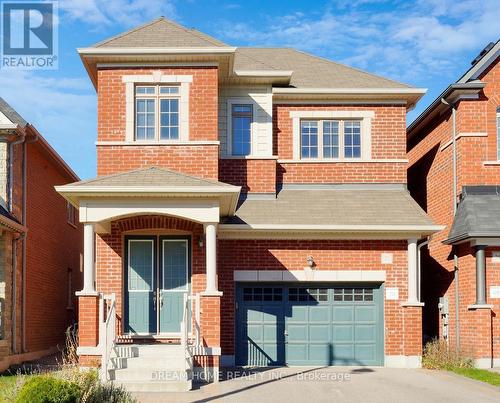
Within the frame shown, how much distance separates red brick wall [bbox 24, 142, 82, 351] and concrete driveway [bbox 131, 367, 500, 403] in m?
6.51

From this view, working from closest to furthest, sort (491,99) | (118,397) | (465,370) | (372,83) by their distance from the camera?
(118,397) → (465,370) → (491,99) → (372,83)

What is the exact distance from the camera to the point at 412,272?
1641 centimetres

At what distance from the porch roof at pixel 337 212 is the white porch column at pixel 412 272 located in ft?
0.96

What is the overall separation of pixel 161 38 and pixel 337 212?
606cm

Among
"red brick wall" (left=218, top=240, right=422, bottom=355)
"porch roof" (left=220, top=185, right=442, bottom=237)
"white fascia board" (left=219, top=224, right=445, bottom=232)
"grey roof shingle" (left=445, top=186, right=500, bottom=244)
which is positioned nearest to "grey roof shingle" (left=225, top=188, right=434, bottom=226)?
"porch roof" (left=220, top=185, right=442, bottom=237)

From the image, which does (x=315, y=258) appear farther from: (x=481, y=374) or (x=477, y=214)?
(x=481, y=374)

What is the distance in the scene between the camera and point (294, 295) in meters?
16.8

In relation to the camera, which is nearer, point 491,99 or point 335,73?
point 491,99

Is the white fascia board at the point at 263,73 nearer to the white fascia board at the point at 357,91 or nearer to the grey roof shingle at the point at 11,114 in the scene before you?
the white fascia board at the point at 357,91

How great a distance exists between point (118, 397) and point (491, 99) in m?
12.4

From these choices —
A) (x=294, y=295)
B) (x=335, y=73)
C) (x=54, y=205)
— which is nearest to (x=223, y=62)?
(x=335, y=73)

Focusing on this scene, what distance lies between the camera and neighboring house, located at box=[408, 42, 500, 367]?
52.8ft

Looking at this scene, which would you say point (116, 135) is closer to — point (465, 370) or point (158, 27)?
point (158, 27)

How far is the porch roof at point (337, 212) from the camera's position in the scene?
1633 centimetres
